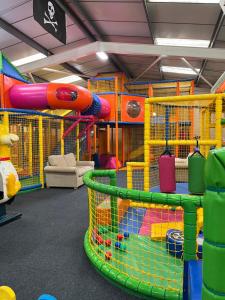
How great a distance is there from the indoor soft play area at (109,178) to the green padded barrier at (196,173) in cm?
1

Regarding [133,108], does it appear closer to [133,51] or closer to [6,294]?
[133,51]

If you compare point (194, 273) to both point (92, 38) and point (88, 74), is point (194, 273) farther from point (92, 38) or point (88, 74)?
point (88, 74)

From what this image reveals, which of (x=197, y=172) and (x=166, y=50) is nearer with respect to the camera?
(x=197, y=172)

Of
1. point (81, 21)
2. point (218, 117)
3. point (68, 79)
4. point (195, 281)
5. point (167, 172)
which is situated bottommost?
point (195, 281)

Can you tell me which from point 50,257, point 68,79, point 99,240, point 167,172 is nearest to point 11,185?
point 50,257

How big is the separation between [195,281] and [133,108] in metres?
8.98

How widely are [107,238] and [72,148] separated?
580cm

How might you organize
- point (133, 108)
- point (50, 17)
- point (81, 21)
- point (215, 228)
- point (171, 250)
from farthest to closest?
point (133, 108), point (81, 21), point (50, 17), point (171, 250), point (215, 228)

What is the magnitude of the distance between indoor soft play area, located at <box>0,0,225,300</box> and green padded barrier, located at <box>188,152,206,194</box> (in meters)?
0.01

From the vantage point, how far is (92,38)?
8.38 metres

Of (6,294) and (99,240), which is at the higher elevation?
(6,294)

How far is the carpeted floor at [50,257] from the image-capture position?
7.20 feet

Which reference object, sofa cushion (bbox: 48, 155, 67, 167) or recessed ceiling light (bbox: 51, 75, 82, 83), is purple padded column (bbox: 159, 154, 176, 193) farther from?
recessed ceiling light (bbox: 51, 75, 82, 83)

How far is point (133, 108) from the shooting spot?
9.89 metres
